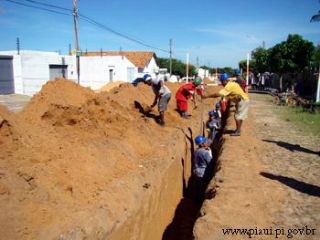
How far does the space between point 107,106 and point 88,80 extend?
803 inches

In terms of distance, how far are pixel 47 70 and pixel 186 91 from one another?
15004 millimetres

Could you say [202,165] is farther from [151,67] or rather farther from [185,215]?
[151,67]

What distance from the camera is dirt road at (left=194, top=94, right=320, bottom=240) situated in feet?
12.8

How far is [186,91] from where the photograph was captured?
36.1ft

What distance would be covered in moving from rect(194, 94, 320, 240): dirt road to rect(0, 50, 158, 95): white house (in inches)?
673

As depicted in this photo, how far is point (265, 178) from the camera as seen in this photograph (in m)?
5.56

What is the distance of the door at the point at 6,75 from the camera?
2005 cm

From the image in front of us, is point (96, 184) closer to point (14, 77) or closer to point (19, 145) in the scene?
point (19, 145)

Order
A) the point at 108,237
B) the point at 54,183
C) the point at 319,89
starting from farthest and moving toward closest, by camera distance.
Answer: the point at 319,89 → the point at 54,183 → the point at 108,237

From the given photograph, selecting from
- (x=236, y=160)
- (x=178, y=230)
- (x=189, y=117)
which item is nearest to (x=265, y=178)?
(x=236, y=160)

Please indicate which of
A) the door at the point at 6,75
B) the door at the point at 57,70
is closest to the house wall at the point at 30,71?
the door at the point at 6,75

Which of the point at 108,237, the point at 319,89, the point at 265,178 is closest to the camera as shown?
the point at 108,237

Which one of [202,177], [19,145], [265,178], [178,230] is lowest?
[178,230]

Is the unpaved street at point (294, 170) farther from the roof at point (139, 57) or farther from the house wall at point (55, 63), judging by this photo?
the roof at point (139, 57)
